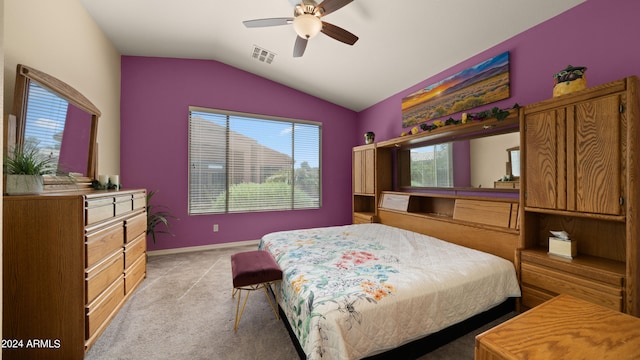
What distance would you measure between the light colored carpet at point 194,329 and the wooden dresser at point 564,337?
840mm

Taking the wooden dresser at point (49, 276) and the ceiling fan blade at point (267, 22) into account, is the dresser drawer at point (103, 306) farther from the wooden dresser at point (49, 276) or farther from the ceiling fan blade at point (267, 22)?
the ceiling fan blade at point (267, 22)

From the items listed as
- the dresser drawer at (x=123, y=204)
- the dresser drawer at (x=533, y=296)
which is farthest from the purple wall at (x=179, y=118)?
the dresser drawer at (x=533, y=296)

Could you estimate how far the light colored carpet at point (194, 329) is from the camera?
1644 mm

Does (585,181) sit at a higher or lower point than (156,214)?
higher

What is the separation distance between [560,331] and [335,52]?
3.29 m

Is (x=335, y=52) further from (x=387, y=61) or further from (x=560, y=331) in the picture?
(x=560, y=331)

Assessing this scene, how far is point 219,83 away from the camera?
403 cm

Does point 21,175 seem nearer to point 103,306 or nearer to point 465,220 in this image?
point 103,306

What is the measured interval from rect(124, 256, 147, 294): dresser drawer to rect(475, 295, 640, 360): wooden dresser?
285 centimetres

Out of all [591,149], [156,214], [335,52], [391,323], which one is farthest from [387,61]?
[156,214]

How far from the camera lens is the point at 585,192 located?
1694 mm

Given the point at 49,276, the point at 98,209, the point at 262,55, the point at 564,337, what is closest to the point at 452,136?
the point at 564,337

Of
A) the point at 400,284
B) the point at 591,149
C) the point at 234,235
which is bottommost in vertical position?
the point at 234,235

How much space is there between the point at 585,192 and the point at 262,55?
3.89 m
